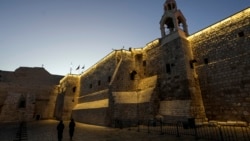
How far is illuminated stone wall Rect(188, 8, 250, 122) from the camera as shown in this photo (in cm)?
1055

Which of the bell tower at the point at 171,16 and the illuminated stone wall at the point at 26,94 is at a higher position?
the bell tower at the point at 171,16

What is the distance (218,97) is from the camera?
462 inches

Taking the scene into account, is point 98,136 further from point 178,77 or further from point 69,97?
point 69,97

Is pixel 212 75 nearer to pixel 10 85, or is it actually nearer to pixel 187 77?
pixel 187 77

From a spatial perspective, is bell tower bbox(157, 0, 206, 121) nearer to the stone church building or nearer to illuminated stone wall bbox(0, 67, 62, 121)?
the stone church building

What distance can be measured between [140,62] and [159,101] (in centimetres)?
597

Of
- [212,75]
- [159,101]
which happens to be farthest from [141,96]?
[212,75]

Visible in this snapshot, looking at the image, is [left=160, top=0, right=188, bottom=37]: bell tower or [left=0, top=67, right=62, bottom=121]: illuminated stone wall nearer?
[left=160, top=0, right=188, bottom=37]: bell tower

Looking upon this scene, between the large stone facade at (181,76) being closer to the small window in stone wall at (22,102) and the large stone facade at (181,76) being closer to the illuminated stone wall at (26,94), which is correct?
the illuminated stone wall at (26,94)

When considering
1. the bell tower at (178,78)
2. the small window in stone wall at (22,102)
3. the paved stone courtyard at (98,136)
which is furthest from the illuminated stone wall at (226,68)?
the small window in stone wall at (22,102)

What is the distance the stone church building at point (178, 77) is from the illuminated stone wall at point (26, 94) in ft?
34.9

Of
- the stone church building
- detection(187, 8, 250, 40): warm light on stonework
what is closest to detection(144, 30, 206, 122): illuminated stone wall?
the stone church building

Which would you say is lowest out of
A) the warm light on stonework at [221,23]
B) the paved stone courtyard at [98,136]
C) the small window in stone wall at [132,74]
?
the paved stone courtyard at [98,136]

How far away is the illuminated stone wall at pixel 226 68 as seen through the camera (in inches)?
415
